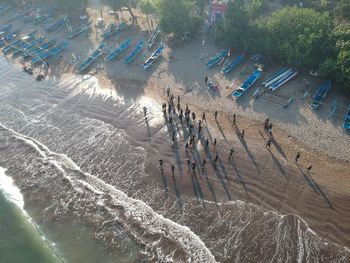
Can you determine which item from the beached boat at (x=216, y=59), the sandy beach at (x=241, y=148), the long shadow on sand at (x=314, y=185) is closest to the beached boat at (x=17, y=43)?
the sandy beach at (x=241, y=148)

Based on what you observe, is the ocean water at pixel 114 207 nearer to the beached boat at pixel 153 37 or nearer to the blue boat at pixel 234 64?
the blue boat at pixel 234 64

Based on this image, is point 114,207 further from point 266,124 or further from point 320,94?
point 320,94

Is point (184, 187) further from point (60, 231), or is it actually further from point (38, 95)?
point (38, 95)

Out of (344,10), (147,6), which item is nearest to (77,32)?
(147,6)

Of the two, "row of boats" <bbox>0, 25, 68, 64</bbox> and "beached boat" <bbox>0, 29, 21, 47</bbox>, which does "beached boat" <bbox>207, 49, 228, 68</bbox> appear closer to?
"row of boats" <bbox>0, 25, 68, 64</bbox>

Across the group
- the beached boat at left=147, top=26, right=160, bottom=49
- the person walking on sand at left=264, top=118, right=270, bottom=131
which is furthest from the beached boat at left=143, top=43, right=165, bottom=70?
the person walking on sand at left=264, top=118, right=270, bottom=131

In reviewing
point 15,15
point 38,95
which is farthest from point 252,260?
point 15,15
